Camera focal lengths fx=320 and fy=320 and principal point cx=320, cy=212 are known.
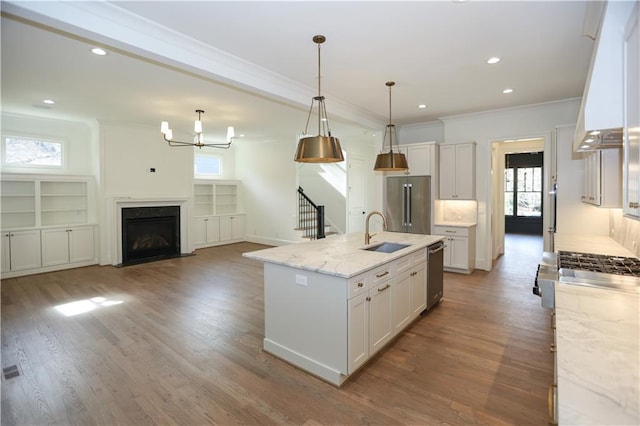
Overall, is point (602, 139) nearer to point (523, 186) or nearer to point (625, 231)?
point (625, 231)

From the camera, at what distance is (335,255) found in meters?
2.90

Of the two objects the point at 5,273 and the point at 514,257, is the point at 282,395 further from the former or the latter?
the point at 514,257

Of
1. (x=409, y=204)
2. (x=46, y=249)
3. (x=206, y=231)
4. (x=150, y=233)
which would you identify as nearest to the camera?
(x=46, y=249)

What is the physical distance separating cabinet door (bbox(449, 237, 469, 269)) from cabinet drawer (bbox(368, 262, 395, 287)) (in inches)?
128

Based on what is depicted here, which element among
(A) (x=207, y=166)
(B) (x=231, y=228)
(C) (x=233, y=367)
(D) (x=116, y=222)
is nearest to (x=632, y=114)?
(C) (x=233, y=367)

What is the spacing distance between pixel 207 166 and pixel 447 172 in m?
6.51

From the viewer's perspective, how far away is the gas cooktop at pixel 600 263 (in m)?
2.33

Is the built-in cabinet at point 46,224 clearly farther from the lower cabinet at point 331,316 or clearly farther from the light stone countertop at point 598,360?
the light stone countertop at point 598,360

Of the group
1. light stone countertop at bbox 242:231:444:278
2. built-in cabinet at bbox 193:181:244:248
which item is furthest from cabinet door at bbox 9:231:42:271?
light stone countertop at bbox 242:231:444:278

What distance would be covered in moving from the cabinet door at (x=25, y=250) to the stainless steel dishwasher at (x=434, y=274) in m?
6.86

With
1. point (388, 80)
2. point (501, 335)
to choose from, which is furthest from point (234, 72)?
point (501, 335)

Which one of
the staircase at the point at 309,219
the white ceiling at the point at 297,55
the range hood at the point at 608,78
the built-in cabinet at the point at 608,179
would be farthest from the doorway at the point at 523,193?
the range hood at the point at 608,78

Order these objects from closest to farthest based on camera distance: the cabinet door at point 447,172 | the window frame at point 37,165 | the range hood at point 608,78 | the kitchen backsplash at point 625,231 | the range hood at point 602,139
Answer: the range hood at point 608,78 < the range hood at point 602,139 < the kitchen backsplash at point 625,231 < the window frame at point 37,165 < the cabinet door at point 447,172

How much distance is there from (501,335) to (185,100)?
17.5 ft
